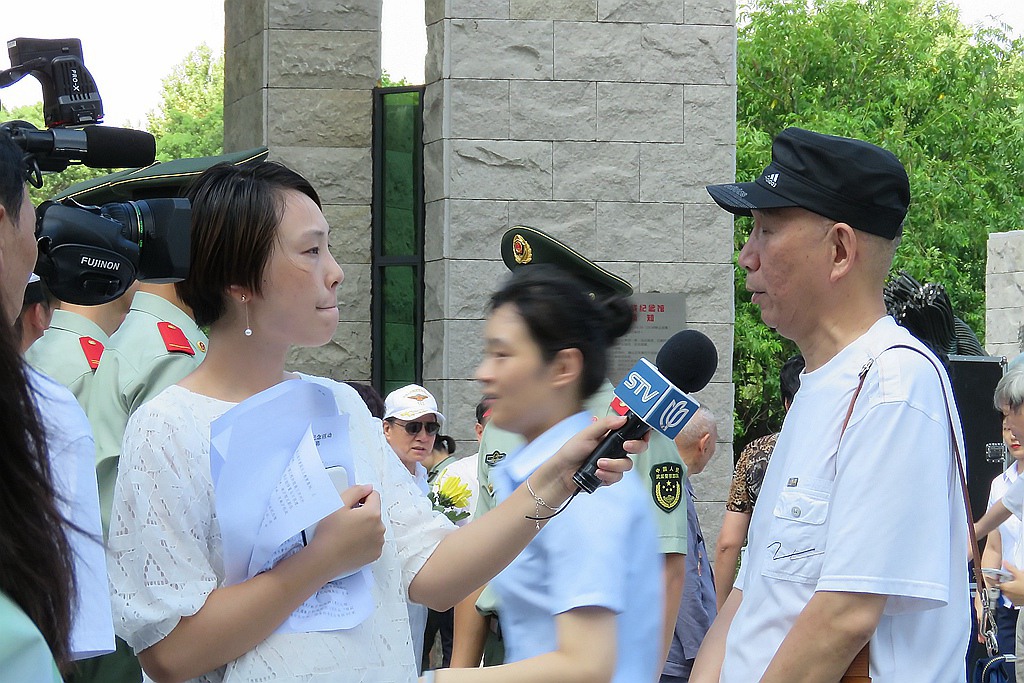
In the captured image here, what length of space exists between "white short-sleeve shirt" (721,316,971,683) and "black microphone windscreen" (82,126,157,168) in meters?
1.37

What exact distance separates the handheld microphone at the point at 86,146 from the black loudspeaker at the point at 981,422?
254 inches

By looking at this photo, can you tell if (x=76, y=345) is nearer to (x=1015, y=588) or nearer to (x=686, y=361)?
(x=686, y=361)

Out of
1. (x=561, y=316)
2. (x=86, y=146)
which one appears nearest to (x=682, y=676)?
(x=561, y=316)

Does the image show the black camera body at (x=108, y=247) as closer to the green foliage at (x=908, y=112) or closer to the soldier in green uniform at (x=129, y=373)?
the soldier in green uniform at (x=129, y=373)

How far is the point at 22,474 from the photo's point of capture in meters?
1.30

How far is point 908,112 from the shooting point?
96.1ft

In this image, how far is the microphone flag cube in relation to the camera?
2299mm

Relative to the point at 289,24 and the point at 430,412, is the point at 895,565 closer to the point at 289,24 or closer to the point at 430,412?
the point at 430,412

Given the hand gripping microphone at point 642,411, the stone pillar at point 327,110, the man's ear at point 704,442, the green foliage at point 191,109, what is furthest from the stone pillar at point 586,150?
the green foliage at point 191,109

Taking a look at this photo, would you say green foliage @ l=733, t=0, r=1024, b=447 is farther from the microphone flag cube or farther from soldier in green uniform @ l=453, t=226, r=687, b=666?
the microphone flag cube

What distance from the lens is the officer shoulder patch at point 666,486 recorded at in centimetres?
471

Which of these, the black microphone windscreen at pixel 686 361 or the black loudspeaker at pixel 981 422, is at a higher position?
the black microphone windscreen at pixel 686 361

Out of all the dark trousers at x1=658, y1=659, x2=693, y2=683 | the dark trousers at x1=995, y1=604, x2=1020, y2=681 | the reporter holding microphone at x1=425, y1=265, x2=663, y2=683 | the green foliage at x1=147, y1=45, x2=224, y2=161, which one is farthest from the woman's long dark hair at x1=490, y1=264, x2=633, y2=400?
the green foliage at x1=147, y1=45, x2=224, y2=161

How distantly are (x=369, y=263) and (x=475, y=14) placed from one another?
6.51ft
